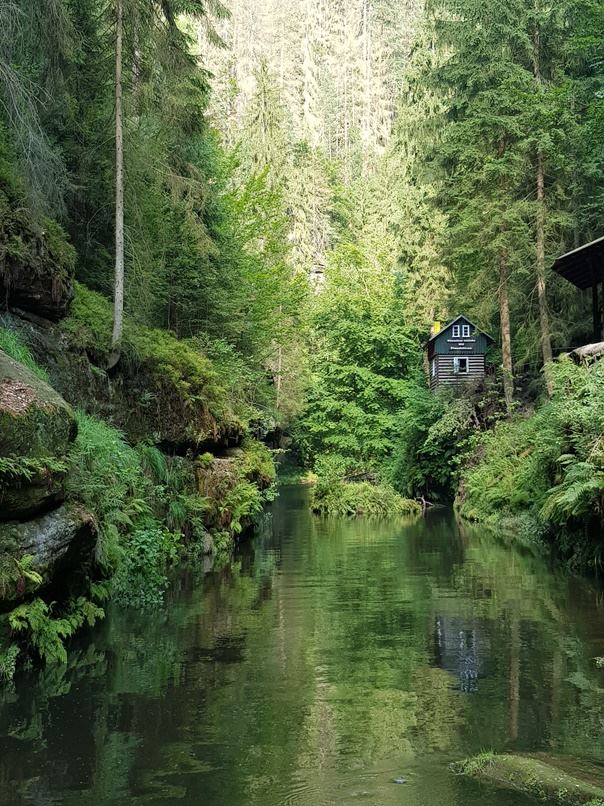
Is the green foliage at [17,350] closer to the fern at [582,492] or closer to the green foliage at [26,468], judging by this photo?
the green foliage at [26,468]

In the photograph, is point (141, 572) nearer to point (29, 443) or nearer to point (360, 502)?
point (29, 443)

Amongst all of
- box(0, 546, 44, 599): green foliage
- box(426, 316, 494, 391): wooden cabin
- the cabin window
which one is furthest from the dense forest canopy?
box(0, 546, 44, 599): green foliage

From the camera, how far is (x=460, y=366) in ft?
131

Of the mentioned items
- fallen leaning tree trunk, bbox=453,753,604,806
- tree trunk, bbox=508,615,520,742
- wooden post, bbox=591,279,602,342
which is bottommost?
fallen leaning tree trunk, bbox=453,753,604,806

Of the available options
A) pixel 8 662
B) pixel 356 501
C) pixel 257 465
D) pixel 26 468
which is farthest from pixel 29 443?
pixel 356 501

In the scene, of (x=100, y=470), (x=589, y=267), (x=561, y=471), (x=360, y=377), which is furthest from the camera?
(x=360, y=377)

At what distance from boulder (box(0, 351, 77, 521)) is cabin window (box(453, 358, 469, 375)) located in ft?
102

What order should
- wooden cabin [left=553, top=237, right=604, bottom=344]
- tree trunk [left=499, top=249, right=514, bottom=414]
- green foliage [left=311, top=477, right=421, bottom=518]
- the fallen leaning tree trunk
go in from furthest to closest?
green foliage [left=311, top=477, right=421, bottom=518] < tree trunk [left=499, top=249, right=514, bottom=414] < wooden cabin [left=553, top=237, right=604, bottom=344] < the fallen leaning tree trunk

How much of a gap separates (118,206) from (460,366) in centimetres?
2511

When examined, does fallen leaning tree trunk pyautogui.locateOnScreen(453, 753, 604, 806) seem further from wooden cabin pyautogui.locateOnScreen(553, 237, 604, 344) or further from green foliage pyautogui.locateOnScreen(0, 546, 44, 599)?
wooden cabin pyautogui.locateOnScreen(553, 237, 604, 344)

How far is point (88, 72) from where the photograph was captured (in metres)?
19.3

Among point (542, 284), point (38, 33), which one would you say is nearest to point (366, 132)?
point (542, 284)

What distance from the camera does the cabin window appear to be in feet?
130

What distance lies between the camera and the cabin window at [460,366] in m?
39.7
